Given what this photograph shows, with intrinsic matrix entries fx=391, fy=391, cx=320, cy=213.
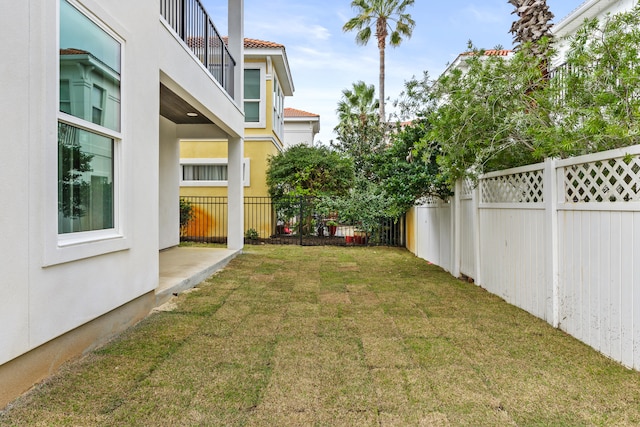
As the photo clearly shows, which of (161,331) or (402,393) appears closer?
(402,393)

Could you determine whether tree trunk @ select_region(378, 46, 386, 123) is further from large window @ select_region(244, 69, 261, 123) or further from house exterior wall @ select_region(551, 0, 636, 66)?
house exterior wall @ select_region(551, 0, 636, 66)

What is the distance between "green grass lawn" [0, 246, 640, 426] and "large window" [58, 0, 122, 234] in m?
1.20

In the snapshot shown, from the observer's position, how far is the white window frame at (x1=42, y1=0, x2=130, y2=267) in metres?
2.73

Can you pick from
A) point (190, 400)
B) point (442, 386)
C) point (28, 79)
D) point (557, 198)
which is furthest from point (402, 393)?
point (28, 79)

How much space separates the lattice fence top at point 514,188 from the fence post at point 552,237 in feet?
0.67

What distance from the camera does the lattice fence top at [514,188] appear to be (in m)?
4.55

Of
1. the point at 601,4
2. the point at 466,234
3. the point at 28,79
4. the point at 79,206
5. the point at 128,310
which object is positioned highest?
the point at 601,4

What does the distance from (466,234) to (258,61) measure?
1001cm

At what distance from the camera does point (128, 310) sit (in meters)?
4.01

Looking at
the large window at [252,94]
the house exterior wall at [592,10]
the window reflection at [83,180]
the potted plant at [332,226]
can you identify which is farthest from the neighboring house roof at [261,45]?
the window reflection at [83,180]

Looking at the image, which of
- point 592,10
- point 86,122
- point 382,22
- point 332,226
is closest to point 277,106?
point 332,226

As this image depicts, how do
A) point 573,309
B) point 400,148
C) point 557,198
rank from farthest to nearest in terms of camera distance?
point 400,148, point 557,198, point 573,309

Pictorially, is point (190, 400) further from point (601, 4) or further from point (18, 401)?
point (601, 4)

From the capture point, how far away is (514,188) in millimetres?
5184
